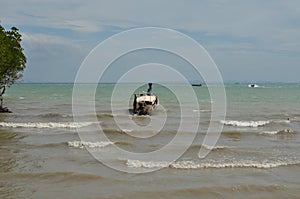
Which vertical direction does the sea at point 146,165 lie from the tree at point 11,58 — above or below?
below

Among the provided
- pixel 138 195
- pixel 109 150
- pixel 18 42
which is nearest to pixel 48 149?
pixel 109 150

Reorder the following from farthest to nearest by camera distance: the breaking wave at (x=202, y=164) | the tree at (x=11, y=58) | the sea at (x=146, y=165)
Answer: the tree at (x=11, y=58)
the breaking wave at (x=202, y=164)
the sea at (x=146, y=165)

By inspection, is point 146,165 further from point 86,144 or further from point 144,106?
point 144,106

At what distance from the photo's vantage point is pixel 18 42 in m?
26.6

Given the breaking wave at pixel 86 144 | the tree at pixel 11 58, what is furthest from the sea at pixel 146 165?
the tree at pixel 11 58

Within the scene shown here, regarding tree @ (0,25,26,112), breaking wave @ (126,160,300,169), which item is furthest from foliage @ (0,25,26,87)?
breaking wave @ (126,160,300,169)

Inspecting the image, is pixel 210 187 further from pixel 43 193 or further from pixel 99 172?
pixel 43 193

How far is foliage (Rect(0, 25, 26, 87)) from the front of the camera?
24984 millimetres

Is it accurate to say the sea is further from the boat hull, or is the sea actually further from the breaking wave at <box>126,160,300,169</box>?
the boat hull

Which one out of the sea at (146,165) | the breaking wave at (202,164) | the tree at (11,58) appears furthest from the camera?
the tree at (11,58)

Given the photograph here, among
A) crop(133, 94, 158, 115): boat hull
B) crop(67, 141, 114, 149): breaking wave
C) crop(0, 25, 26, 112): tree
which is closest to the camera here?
crop(67, 141, 114, 149): breaking wave

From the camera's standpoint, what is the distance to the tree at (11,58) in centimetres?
2498

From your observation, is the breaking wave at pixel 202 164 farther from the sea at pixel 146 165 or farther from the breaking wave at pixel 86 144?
the breaking wave at pixel 86 144

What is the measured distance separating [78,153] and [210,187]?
6178 mm
